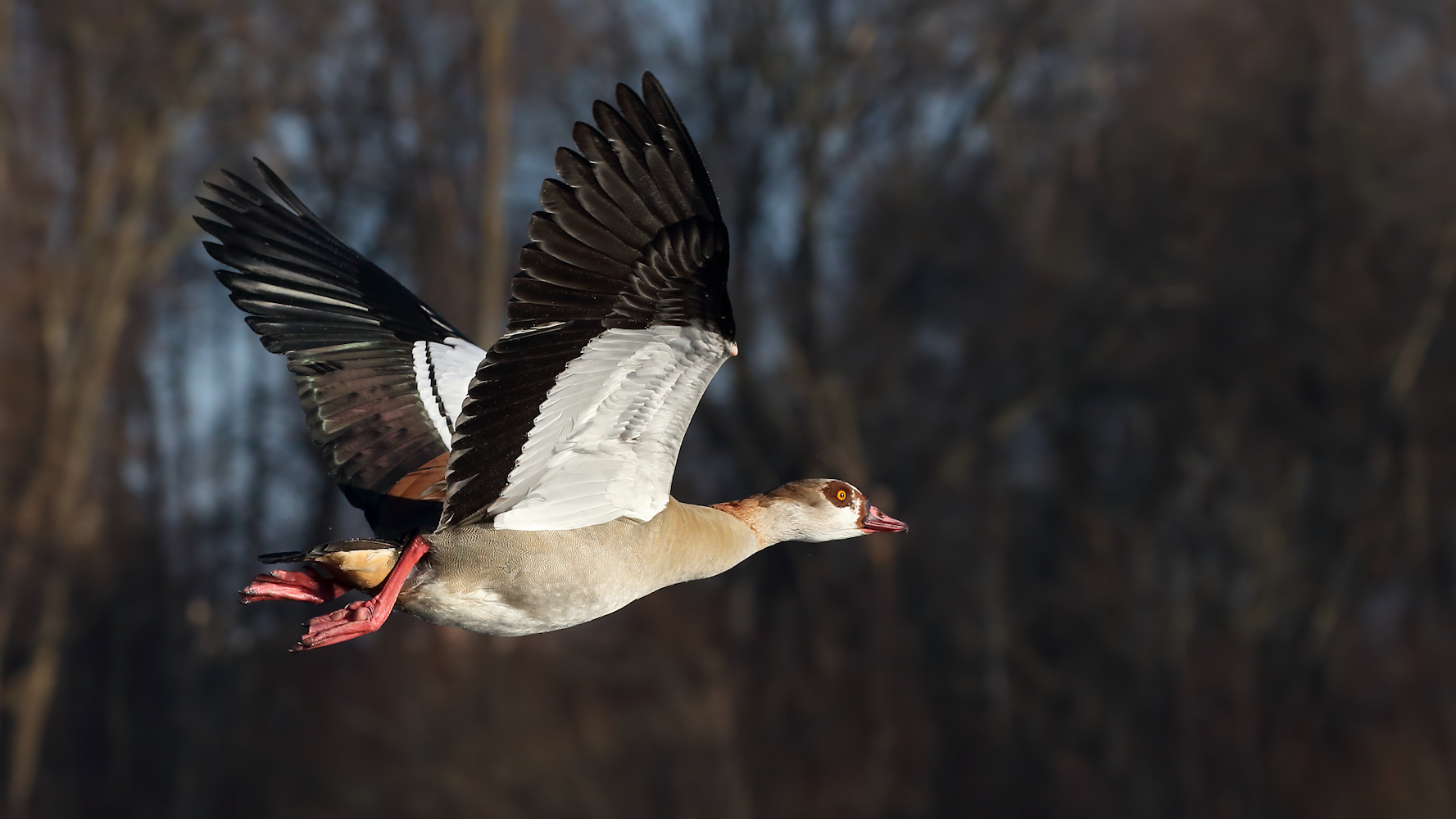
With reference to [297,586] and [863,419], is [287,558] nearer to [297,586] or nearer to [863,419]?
[297,586]

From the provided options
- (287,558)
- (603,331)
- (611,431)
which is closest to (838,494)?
(611,431)

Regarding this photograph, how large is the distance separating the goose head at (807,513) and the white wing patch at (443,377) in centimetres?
118

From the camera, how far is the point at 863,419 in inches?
1025

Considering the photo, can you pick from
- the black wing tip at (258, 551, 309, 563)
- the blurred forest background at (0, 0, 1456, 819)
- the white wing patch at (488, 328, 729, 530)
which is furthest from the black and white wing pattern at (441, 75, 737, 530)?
the blurred forest background at (0, 0, 1456, 819)

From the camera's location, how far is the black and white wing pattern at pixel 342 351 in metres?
6.30

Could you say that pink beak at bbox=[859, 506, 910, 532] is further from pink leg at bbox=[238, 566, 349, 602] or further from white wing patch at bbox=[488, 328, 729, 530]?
pink leg at bbox=[238, 566, 349, 602]

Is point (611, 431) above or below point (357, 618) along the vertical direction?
above

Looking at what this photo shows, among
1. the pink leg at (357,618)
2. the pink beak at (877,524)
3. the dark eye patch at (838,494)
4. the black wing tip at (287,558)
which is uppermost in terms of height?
the dark eye patch at (838,494)

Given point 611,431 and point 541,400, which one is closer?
point 541,400

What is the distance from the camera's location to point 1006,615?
23.7m

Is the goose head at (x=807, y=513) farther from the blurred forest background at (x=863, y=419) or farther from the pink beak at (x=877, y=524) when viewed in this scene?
the blurred forest background at (x=863, y=419)

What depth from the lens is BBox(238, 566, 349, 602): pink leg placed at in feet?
17.7

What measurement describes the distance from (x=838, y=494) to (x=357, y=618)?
219 cm

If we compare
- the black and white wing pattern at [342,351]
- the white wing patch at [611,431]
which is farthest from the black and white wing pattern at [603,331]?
the black and white wing pattern at [342,351]
